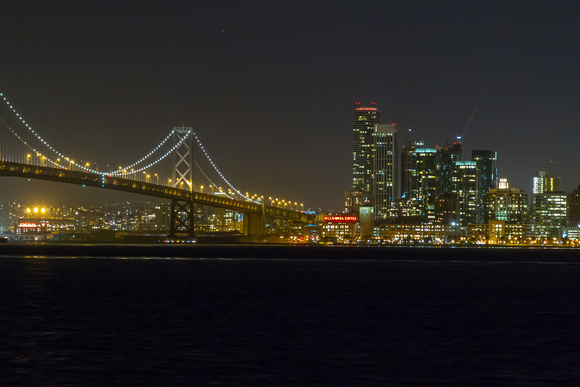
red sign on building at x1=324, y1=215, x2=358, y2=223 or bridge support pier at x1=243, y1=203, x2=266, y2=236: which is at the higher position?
red sign on building at x1=324, y1=215, x2=358, y2=223

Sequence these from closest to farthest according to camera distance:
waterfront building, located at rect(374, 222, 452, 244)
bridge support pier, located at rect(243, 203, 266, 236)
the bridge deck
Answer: the bridge deck → bridge support pier, located at rect(243, 203, 266, 236) → waterfront building, located at rect(374, 222, 452, 244)

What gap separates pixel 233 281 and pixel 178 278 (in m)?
3.85

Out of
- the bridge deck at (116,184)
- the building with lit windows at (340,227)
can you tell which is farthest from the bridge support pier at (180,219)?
the building with lit windows at (340,227)

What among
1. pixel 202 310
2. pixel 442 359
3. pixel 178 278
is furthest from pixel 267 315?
pixel 178 278

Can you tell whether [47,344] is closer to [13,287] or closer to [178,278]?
[13,287]

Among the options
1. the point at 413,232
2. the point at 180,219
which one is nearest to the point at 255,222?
the point at 180,219

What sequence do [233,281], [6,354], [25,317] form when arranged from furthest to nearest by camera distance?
[233,281] → [25,317] → [6,354]

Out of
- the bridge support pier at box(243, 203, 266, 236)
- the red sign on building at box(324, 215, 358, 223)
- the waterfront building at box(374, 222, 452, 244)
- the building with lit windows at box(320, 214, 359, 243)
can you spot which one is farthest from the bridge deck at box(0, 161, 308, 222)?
the waterfront building at box(374, 222, 452, 244)

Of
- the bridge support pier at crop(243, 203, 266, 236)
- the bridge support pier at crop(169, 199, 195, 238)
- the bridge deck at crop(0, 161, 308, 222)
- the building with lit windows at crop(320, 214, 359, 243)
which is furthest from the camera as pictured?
the building with lit windows at crop(320, 214, 359, 243)

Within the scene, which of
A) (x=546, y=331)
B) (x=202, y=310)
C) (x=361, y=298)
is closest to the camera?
(x=546, y=331)

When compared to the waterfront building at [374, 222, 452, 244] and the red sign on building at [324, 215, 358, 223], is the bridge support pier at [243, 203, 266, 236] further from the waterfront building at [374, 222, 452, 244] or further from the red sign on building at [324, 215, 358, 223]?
the waterfront building at [374, 222, 452, 244]

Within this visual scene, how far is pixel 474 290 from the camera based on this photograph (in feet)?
131

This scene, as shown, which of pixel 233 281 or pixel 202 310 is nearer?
pixel 202 310

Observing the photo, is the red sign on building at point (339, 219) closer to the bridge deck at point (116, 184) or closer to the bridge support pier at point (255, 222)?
the bridge support pier at point (255, 222)
